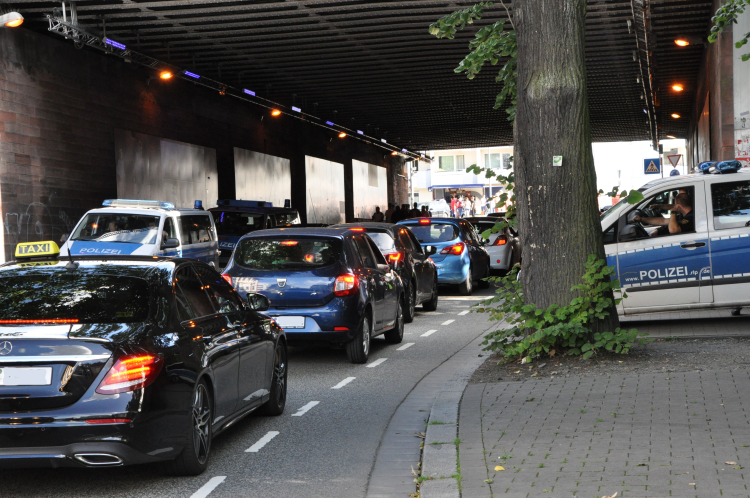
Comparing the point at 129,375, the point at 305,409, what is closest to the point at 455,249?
the point at 305,409

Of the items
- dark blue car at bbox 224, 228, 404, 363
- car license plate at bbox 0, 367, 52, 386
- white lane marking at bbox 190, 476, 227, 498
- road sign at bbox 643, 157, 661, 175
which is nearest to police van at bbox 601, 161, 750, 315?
dark blue car at bbox 224, 228, 404, 363

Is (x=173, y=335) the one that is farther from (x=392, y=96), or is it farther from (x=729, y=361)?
(x=392, y=96)

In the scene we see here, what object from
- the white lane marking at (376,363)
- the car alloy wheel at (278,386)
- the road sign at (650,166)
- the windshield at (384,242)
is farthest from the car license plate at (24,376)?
the road sign at (650,166)

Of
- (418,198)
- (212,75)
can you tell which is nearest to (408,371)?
(212,75)

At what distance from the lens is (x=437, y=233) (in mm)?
20000

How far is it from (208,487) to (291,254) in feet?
17.7

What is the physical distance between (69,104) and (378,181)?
31.4 m

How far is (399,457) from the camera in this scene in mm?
6328

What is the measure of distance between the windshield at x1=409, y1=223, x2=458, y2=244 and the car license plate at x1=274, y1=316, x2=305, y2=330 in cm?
959

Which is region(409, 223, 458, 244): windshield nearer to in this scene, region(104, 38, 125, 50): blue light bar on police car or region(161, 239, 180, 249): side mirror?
region(161, 239, 180, 249): side mirror

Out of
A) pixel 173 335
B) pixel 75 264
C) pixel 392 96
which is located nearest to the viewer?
pixel 173 335

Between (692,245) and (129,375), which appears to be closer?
(129,375)

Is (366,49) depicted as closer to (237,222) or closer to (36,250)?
(237,222)

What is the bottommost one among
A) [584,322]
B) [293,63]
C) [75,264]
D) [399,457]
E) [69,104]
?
[399,457]
